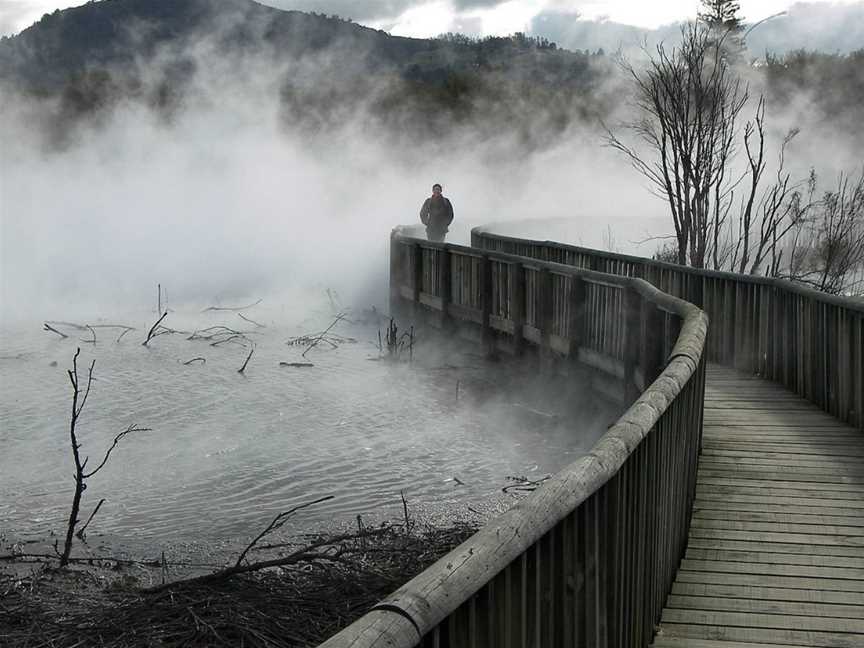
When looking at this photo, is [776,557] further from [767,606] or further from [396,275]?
[396,275]

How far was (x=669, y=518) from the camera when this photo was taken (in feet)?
16.0

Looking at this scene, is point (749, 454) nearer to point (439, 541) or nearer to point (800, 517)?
point (800, 517)

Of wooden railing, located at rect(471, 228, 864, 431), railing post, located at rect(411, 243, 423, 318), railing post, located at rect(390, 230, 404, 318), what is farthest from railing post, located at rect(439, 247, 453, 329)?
wooden railing, located at rect(471, 228, 864, 431)

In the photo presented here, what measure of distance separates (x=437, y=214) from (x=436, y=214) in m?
0.02

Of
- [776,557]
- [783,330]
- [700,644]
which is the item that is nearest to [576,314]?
[783,330]

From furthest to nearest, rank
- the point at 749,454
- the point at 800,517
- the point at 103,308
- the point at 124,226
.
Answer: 1. the point at 124,226
2. the point at 103,308
3. the point at 749,454
4. the point at 800,517

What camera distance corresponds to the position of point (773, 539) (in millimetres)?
5508

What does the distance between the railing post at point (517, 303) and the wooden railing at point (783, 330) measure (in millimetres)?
1063

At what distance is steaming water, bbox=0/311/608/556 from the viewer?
27.7 feet

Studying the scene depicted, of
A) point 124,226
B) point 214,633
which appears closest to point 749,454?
point 214,633

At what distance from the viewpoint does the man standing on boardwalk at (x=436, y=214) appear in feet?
63.3

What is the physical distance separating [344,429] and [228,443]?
1208 mm

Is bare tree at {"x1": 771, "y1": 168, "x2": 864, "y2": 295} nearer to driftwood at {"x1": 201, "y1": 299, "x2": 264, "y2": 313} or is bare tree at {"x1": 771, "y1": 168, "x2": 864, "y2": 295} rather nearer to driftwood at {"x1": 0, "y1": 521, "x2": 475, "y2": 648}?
driftwood at {"x1": 201, "y1": 299, "x2": 264, "y2": 313}

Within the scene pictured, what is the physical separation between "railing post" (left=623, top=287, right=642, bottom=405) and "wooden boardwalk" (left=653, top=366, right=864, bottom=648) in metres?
1.24
